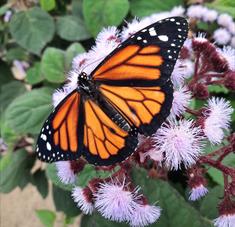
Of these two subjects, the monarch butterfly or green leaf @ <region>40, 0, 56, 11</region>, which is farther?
green leaf @ <region>40, 0, 56, 11</region>

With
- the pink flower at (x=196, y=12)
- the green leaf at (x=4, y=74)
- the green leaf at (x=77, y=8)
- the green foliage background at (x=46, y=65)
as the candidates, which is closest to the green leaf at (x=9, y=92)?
the green foliage background at (x=46, y=65)

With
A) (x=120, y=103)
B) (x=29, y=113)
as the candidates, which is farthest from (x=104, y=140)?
(x=29, y=113)

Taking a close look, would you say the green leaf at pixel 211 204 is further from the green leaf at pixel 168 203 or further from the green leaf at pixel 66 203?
the green leaf at pixel 66 203

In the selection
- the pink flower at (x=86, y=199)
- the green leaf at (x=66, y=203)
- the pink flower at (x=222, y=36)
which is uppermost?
the pink flower at (x=86, y=199)

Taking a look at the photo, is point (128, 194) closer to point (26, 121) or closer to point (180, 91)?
point (180, 91)

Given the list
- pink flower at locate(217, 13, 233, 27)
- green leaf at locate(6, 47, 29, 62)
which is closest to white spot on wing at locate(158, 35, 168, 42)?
pink flower at locate(217, 13, 233, 27)

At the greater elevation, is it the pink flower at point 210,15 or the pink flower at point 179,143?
the pink flower at point 179,143

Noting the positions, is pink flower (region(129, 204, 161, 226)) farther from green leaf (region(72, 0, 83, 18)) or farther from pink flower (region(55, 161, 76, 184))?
green leaf (region(72, 0, 83, 18))
